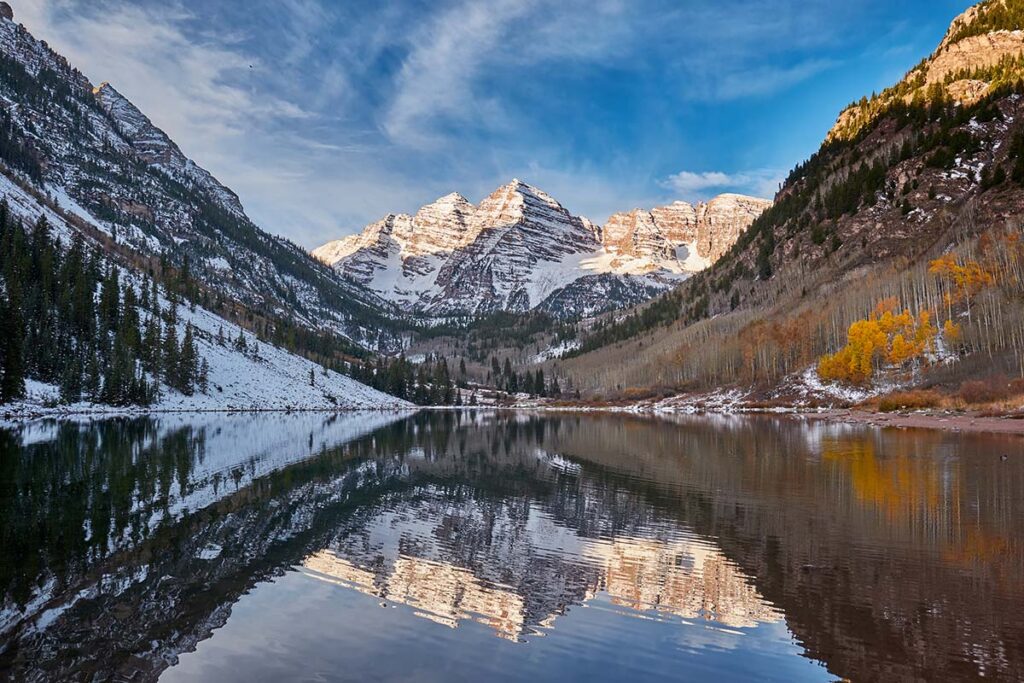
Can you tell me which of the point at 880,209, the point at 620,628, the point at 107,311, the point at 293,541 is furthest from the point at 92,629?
the point at 880,209

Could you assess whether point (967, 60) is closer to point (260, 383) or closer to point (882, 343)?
point (882, 343)

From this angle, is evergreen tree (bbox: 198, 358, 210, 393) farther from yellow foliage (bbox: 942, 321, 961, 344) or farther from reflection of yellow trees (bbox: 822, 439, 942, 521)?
yellow foliage (bbox: 942, 321, 961, 344)

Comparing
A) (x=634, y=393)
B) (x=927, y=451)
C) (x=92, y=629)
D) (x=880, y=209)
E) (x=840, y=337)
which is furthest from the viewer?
(x=634, y=393)

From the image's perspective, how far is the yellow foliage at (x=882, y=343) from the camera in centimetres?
9294

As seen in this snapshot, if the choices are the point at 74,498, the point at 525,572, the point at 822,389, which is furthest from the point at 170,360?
the point at 525,572

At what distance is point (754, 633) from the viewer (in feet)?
40.7

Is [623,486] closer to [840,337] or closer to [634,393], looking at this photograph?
[840,337]

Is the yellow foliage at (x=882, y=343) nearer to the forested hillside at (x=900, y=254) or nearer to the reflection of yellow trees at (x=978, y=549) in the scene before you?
the forested hillside at (x=900, y=254)

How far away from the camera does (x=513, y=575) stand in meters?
16.7

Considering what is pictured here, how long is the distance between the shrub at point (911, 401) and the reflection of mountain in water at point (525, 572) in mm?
71103

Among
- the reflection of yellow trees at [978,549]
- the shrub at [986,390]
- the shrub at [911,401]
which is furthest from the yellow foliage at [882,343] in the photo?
the reflection of yellow trees at [978,549]

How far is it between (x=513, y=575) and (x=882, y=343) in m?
97.6

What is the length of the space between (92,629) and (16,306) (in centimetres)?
8971

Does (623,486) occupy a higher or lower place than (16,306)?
lower
